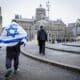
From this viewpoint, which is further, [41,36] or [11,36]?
[41,36]

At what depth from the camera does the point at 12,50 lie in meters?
10.5

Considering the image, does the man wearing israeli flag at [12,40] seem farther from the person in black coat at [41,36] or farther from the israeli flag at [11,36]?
the person in black coat at [41,36]

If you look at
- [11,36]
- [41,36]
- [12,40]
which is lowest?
[41,36]

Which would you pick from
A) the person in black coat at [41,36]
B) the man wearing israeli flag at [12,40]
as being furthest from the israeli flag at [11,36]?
the person in black coat at [41,36]

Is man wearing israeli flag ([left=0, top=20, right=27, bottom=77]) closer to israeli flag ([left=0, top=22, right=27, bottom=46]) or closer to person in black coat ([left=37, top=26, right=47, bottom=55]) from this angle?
israeli flag ([left=0, top=22, right=27, bottom=46])

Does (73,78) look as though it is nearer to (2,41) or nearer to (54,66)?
(2,41)

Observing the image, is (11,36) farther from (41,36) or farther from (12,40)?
(41,36)

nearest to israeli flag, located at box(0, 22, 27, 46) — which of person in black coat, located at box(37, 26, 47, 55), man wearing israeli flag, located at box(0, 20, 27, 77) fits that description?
man wearing israeli flag, located at box(0, 20, 27, 77)

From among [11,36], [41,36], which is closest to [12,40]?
[11,36]

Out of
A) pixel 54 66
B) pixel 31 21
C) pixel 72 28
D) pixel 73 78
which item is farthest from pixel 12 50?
pixel 31 21

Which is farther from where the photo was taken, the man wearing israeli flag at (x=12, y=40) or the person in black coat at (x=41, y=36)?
the person in black coat at (x=41, y=36)

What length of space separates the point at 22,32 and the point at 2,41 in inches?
30.3

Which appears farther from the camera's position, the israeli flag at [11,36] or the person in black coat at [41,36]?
the person in black coat at [41,36]

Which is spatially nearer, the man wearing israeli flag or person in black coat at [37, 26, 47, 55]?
the man wearing israeli flag
